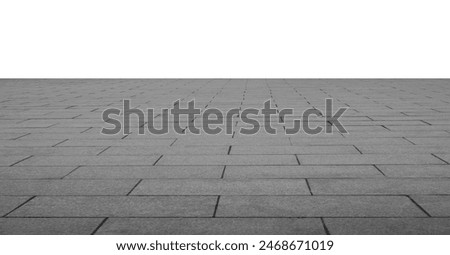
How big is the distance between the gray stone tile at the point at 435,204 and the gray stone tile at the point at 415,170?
69 centimetres

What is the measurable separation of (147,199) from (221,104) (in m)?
6.73

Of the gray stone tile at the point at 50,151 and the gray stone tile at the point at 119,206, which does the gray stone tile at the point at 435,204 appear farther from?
the gray stone tile at the point at 50,151

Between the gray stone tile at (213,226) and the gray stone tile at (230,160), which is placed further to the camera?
the gray stone tile at (230,160)

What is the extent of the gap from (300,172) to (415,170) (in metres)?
1.05

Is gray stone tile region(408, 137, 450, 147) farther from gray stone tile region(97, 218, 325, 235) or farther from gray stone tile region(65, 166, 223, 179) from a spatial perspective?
gray stone tile region(97, 218, 325, 235)

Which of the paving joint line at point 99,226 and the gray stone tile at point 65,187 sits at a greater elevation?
the gray stone tile at point 65,187

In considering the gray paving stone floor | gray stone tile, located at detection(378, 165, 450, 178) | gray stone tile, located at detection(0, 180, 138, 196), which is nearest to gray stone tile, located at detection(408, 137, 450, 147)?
the gray paving stone floor

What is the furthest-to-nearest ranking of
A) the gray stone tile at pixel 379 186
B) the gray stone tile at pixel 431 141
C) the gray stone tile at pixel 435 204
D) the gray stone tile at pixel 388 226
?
the gray stone tile at pixel 431 141 < the gray stone tile at pixel 379 186 < the gray stone tile at pixel 435 204 < the gray stone tile at pixel 388 226

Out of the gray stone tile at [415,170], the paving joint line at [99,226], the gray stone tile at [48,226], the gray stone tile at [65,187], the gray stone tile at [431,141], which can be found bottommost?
the gray stone tile at [48,226]

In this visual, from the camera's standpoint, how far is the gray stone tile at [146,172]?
4676mm

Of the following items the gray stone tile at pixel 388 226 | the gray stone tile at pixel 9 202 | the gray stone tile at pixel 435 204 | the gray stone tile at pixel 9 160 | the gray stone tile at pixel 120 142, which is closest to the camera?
the gray stone tile at pixel 388 226

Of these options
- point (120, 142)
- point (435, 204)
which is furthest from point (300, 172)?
point (120, 142)
